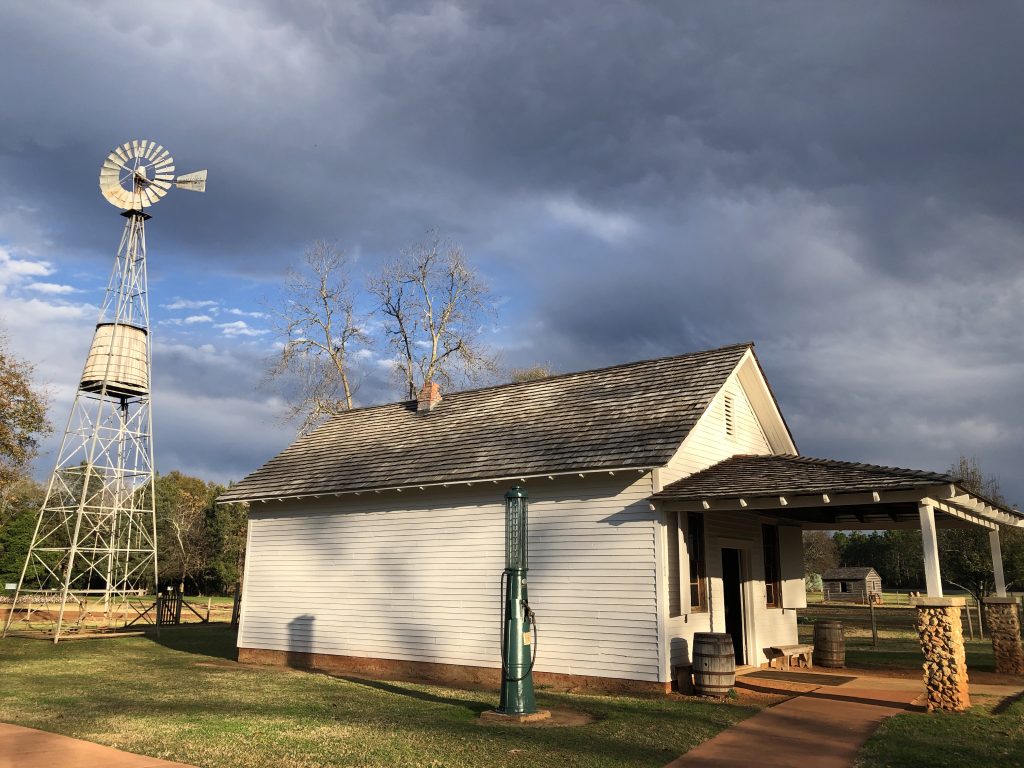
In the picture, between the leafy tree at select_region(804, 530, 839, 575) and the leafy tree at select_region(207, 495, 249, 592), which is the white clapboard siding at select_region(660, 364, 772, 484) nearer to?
the leafy tree at select_region(207, 495, 249, 592)

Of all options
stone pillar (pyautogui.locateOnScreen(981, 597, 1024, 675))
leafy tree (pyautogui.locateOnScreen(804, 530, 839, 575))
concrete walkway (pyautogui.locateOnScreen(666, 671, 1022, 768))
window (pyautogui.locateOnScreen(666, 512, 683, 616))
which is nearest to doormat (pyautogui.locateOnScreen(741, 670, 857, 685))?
concrete walkway (pyautogui.locateOnScreen(666, 671, 1022, 768))

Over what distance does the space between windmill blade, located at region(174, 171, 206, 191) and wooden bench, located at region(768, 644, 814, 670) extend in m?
23.3

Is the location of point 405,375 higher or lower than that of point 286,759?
higher

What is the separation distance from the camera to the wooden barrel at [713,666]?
38.2 ft

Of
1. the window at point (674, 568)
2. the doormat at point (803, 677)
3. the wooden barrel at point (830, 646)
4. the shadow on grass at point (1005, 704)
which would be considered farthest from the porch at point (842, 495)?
the doormat at point (803, 677)

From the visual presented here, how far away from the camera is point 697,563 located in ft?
44.5

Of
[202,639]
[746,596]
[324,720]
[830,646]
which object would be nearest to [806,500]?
[746,596]

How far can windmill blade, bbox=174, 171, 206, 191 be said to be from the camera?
88.2ft

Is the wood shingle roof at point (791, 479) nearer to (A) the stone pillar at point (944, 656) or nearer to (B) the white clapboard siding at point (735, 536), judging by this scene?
(B) the white clapboard siding at point (735, 536)

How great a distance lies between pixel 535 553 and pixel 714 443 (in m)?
4.14

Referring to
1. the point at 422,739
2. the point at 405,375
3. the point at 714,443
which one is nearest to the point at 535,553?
the point at 714,443

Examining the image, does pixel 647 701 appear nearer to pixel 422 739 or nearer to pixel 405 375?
pixel 422 739

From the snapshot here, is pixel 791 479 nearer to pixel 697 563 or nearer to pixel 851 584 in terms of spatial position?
pixel 697 563

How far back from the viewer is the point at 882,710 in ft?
34.4
